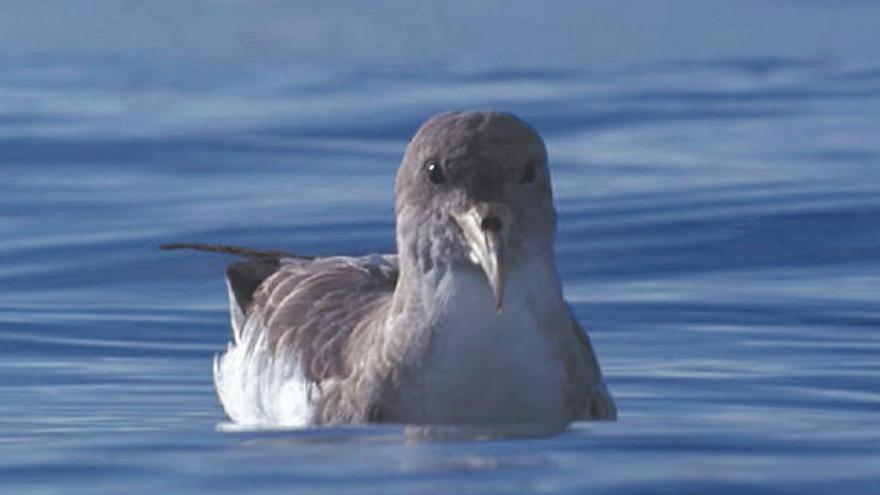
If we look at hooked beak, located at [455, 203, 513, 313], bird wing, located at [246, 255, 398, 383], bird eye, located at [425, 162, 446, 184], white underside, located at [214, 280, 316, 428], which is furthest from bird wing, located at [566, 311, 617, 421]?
white underside, located at [214, 280, 316, 428]

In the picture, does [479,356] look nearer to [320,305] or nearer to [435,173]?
[435,173]

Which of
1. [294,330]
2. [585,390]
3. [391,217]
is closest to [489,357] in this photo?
[585,390]

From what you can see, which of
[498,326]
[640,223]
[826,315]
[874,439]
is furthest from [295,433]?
[640,223]

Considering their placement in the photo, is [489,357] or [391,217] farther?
[391,217]

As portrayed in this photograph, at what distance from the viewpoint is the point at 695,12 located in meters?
24.2

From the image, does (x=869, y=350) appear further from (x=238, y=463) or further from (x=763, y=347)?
(x=238, y=463)

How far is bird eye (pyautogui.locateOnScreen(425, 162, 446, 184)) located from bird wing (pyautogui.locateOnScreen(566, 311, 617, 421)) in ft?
2.40

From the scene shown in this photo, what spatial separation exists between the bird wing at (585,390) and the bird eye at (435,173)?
73 centimetres

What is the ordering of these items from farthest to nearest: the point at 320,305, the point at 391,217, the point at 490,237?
the point at 391,217, the point at 320,305, the point at 490,237

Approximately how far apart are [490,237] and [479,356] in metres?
0.49

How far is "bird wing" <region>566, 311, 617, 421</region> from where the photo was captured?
941cm

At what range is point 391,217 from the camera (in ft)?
50.7

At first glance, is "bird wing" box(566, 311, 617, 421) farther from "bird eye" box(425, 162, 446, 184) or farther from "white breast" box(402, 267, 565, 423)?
"bird eye" box(425, 162, 446, 184)

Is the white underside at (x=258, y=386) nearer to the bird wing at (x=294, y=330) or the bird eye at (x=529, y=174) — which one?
the bird wing at (x=294, y=330)
